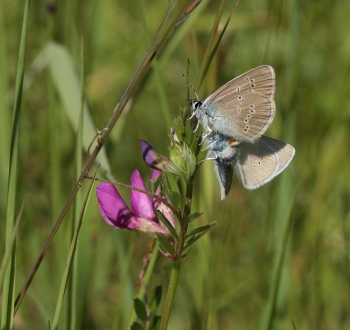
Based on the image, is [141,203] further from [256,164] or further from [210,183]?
[210,183]

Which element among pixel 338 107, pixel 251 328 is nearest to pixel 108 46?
pixel 338 107

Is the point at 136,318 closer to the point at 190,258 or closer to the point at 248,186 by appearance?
the point at 248,186

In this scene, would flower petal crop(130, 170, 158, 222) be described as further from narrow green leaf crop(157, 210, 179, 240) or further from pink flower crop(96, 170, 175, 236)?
narrow green leaf crop(157, 210, 179, 240)

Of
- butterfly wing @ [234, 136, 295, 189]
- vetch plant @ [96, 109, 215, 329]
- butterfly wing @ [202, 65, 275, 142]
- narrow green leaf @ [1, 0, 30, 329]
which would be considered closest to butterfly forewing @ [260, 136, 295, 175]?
butterfly wing @ [234, 136, 295, 189]

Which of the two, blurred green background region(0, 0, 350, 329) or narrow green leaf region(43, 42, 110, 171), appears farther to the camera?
blurred green background region(0, 0, 350, 329)

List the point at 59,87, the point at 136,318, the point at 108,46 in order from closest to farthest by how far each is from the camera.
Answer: the point at 136,318, the point at 59,87, the point at 108,46

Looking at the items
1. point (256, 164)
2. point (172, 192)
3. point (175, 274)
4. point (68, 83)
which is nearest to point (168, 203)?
point (172, 192)

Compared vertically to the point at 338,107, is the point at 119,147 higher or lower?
lower
